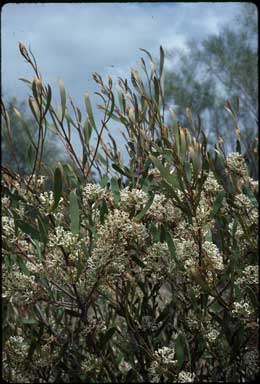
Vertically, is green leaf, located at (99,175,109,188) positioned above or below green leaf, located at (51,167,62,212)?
above

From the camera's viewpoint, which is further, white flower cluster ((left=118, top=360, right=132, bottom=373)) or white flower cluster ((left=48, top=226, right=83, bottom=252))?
white flower cluster ((left=118, top=360, right=132, bottom=373))

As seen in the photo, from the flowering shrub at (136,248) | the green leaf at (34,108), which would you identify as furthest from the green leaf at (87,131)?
the green leaf at (34,108)

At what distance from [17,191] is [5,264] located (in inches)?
4.7

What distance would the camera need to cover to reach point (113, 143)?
85cm

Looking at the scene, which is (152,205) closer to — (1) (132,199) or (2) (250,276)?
(1) (132,199)

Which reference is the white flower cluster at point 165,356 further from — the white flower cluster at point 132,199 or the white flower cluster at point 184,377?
the white flower cluster at point 132,199

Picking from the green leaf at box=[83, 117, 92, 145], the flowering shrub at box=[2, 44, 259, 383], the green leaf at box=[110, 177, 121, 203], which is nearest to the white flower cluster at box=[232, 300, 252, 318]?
the flowering shrub at box=[2, 44, 259, 383]

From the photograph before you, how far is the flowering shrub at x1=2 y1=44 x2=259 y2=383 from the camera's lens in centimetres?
65

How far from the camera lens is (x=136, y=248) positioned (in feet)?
2.24

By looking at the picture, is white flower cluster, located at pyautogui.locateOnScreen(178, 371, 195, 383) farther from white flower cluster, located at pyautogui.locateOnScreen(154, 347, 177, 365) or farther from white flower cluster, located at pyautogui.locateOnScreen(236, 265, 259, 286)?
white flower cluster, located at pyautogui.locateOnScreen(236, 265, 259, 286)

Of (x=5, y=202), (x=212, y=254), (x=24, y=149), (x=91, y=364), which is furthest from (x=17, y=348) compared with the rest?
(x=24, y=149)

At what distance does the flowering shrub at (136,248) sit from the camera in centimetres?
65

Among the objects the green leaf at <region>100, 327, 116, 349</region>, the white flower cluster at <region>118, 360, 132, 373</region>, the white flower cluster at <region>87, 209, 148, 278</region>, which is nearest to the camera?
the white flower cluster at <region>87, 209, 148, 278</region>

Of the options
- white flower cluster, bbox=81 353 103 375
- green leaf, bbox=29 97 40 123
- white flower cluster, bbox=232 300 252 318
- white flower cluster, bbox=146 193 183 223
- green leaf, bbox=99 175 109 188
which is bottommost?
white flower cluster, bbox=81 353 103 375
